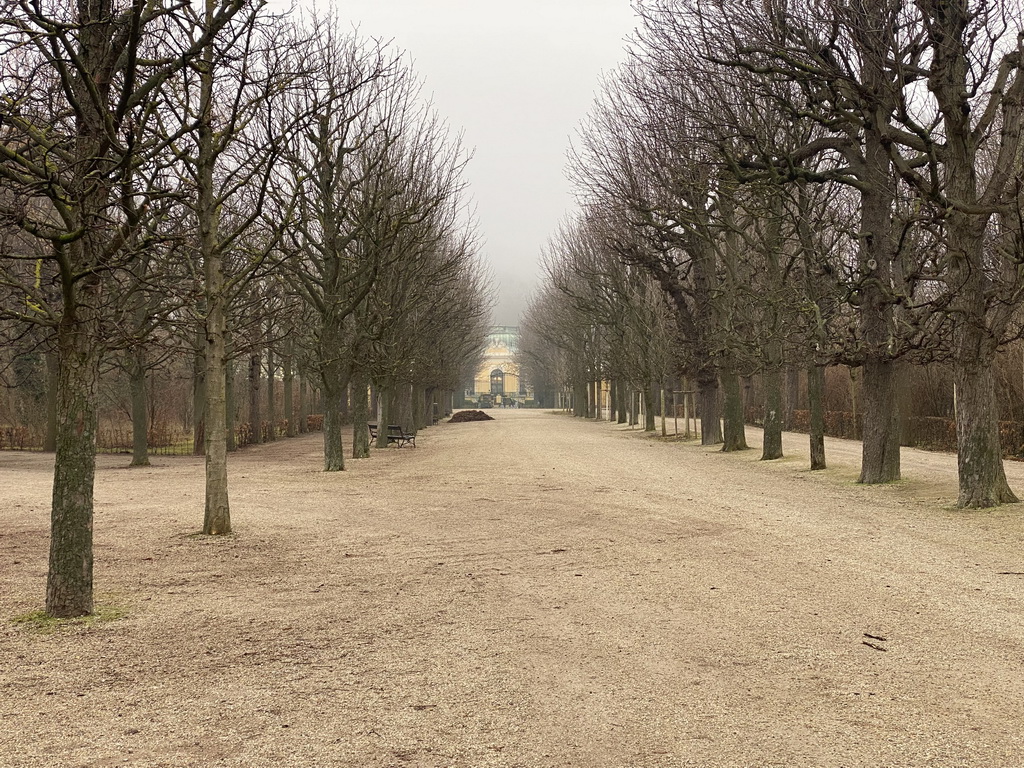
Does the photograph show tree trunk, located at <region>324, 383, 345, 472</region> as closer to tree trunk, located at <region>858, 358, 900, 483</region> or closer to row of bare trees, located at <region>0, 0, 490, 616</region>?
row of bare trees, located at <region>0, 0, 490, 616</region>

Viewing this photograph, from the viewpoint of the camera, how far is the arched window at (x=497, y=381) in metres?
143

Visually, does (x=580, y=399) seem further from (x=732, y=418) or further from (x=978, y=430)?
(x=978, y=430)

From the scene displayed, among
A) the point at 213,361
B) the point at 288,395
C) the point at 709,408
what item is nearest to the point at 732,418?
the point at 709,408

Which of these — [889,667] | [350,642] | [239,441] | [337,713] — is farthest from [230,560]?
[239,441]

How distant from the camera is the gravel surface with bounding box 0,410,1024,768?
4.25m

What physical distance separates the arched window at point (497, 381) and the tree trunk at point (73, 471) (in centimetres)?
13520

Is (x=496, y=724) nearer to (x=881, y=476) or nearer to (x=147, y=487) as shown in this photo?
(x=881, y=476)

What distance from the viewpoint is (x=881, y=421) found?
52.6 ft

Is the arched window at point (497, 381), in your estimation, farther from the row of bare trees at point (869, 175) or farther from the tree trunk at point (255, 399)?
the row of bare trees at point (869, 175)

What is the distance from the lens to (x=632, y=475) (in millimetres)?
18609

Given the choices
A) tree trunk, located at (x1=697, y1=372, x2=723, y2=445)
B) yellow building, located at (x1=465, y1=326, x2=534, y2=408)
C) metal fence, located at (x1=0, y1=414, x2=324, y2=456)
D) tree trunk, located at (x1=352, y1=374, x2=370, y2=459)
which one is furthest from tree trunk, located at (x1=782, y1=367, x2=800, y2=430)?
yellow building, located at (x1=465, y1=326, x2=534, y2=408)

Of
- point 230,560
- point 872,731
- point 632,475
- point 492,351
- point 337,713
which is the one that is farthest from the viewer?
point 492,351

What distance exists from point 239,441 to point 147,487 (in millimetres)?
15786

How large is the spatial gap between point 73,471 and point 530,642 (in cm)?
339
